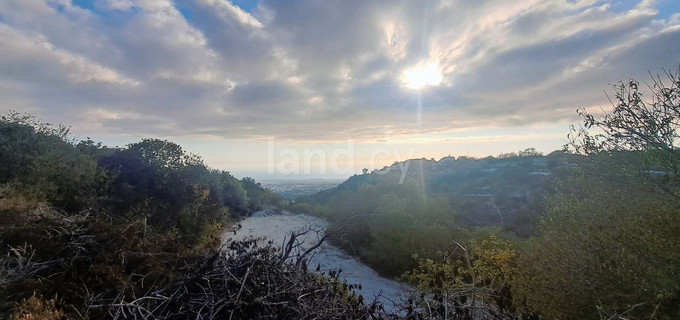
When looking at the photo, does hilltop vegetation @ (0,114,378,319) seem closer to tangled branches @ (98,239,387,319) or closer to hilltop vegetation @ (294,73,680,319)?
tangled branches @ (98,239,387,319)

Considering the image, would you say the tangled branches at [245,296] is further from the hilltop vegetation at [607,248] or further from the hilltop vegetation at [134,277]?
the hilltop vegetation at [607,248]

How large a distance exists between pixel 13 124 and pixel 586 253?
13.1m

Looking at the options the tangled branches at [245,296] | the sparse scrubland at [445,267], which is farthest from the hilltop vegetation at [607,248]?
the tangled branches at [245,296]

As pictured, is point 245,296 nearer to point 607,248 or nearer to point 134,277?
point 134,277

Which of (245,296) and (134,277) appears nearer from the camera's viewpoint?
(245,296)

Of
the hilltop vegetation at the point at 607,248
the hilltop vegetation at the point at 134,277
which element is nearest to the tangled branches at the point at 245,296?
the hilltop vegetation at the point at 134,277

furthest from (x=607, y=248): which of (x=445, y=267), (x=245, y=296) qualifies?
(x=245, y=296)

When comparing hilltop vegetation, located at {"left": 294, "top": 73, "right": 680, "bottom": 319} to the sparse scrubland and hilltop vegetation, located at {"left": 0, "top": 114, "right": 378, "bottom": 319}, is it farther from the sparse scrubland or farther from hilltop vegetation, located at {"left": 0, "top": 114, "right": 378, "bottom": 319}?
hilltop vegetation, located at {"left": 0, "top": 114, "right": 378, "bottom": 319}

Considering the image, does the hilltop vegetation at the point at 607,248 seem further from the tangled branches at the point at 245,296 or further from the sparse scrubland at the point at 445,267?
the tangled branches at the point at 245,296

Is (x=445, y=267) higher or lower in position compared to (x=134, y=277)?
lower

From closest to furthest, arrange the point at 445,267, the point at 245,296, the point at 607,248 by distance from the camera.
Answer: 1. the point at 245,296
2. the point at 607,248
3. the point at 445,267

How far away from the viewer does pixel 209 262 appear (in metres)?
3.89

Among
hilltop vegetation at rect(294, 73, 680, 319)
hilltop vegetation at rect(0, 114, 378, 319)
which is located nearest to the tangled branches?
hilltop vegetation at rect(0, 114, 378, 319)

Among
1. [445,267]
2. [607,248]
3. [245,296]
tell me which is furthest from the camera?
[445,267]
